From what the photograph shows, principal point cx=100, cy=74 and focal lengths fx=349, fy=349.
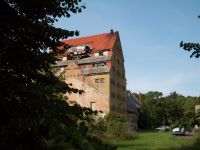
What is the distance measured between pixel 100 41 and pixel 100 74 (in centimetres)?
757

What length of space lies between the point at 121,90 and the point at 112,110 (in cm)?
859

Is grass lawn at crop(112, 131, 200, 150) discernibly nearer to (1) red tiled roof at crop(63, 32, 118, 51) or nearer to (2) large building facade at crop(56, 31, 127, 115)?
(2) large building facade at crop(56, 31, 127, 115)

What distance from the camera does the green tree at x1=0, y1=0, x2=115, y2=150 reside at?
3.81m

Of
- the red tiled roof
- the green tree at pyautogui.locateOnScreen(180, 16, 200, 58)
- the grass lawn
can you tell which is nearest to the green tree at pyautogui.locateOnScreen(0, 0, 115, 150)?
the green tree at pyautogui.locateOnScreen(180, 16, 200, 58)

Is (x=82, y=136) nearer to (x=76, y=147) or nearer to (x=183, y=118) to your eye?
(x=76, y=147)

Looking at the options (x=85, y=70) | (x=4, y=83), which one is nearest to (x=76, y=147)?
(x=4, y=83)

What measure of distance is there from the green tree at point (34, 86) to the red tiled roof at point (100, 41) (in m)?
53.1

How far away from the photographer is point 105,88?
5722 cm

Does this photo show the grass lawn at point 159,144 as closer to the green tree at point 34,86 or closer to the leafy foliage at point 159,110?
the green tree at point 34,86

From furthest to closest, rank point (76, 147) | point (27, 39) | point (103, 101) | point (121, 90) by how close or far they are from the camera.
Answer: point (121, 90) < point (103, 101) < point (27, 39) < point (76, 147)

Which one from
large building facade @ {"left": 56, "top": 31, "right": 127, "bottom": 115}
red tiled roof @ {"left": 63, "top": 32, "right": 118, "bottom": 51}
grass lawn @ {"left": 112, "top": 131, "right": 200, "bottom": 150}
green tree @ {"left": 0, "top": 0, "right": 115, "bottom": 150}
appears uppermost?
red tiled roof @ {"left": 63, "top": 32, "right": 118, "bottom": 51}

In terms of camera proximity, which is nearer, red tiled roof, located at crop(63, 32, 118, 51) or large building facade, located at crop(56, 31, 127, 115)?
large building facade, located at crop(56, 31, 127, 115)

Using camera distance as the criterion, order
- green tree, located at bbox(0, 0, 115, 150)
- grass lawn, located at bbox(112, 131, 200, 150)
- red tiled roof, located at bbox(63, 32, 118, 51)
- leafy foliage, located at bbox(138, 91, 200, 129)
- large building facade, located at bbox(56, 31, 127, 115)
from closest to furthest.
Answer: green tree, located at bbox(0, 0, 115, 150), grass lawn, located at bbox(112, 131, 200, 150), large building facade, located at bbox(56, 31, 127, 115), red tiled roof, located at bbox(63, 32, 118, 51), leafy foliage, located at bbox(138, 91, 200, 129)

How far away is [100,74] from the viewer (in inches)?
2288
